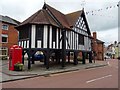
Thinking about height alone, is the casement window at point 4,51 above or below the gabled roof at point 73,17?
below

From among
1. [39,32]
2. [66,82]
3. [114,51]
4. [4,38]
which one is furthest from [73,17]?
[114,51]

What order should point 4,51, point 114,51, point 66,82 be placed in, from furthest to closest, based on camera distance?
point 114,51 < point 4,51 < point 66,82

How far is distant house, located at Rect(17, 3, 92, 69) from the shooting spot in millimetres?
21625

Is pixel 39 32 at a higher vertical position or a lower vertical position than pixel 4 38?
lower

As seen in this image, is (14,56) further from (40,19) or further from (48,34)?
(40,19)

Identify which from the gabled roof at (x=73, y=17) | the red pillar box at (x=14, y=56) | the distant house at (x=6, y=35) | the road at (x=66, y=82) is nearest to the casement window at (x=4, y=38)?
the distant house at (x=6, y=35)

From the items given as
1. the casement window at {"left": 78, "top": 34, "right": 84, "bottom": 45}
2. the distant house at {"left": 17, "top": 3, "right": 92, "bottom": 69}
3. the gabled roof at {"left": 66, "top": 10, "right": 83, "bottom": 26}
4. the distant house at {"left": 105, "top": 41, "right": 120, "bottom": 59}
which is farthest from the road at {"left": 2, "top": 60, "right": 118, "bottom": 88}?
the distant house at {"left": 105, "top": 41, "right": 120, "bottom": 59}

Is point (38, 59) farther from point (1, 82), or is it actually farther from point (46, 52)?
point (1, 82)

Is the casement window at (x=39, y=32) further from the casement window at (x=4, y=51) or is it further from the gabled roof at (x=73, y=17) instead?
the casement window at (x=4, y=51)

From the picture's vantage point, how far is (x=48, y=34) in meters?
22.0

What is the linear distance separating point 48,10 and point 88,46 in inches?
431

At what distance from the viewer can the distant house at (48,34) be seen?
2162cm

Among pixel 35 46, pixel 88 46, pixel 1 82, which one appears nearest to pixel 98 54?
pixel 88 46

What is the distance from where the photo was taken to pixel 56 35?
23.4 m
